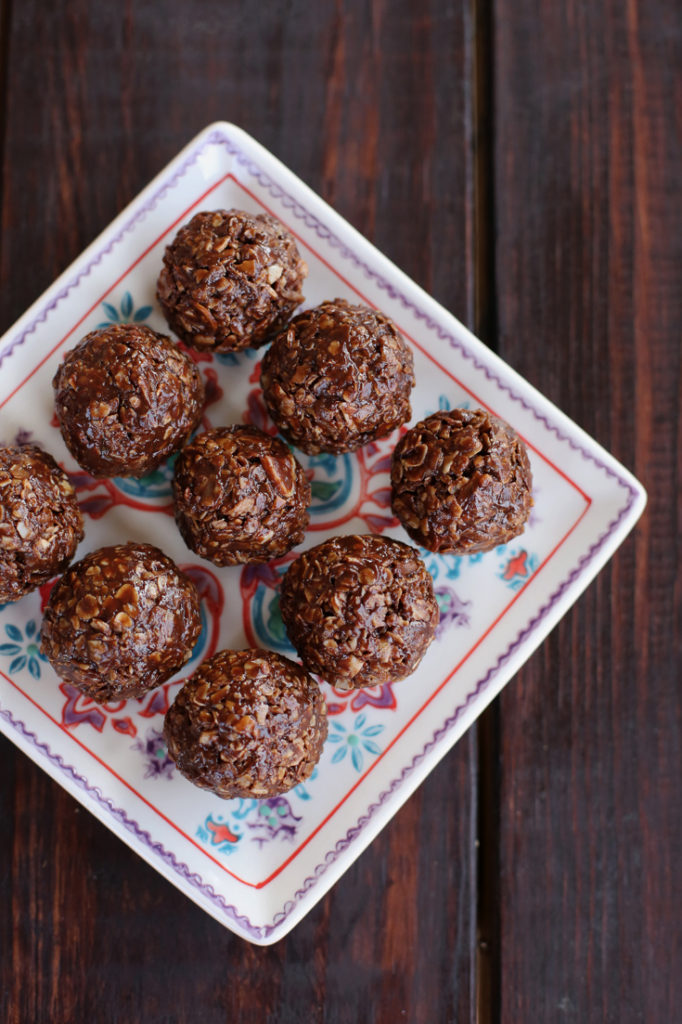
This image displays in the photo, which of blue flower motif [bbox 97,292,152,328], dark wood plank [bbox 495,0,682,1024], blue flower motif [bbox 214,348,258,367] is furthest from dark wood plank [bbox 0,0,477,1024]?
blue flower motif [bbox 214,348,258,367]

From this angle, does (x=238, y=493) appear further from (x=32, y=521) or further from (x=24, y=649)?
(x=24, y=649)

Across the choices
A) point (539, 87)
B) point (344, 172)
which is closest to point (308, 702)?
point (344, 172)

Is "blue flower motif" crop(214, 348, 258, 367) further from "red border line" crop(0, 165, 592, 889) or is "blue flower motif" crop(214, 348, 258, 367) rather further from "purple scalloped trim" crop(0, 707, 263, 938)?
"purple scalloped trim" crop(0, 707, 263, 938)

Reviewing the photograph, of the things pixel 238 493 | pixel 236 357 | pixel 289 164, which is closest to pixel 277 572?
pixel 238 493

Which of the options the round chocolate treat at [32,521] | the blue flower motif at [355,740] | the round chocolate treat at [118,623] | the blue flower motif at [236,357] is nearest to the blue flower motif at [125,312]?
the blue flower motif at [236,357]

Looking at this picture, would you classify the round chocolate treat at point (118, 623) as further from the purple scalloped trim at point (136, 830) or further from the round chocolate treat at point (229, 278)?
the round chocolate treat at point (229, 278)

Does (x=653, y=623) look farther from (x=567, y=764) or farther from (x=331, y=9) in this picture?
(x=331, y=9)
